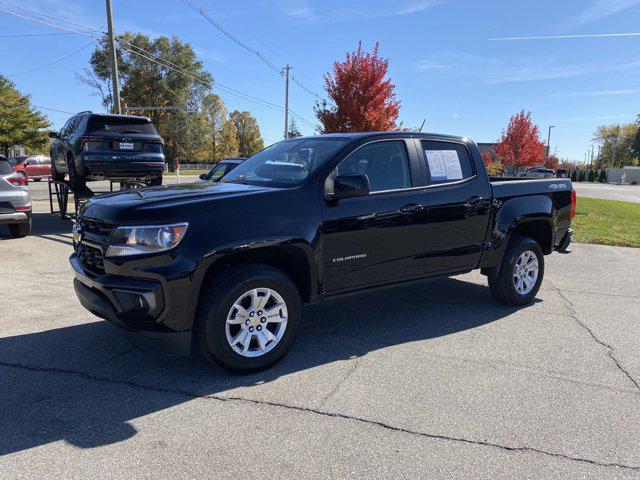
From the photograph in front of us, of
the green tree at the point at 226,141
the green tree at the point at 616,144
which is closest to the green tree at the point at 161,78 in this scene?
the green tree at the point at 226,141

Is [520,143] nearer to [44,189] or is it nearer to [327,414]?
[44,189]

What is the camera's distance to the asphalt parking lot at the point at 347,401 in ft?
8.63

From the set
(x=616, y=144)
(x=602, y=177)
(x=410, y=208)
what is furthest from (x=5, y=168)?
(x=616, y=144)

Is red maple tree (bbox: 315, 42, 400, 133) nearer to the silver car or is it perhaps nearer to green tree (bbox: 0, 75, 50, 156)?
the silver car

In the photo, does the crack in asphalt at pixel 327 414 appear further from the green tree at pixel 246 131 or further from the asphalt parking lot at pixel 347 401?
the green tree at pixel 246 131

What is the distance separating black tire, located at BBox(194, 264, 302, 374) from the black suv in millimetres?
7434

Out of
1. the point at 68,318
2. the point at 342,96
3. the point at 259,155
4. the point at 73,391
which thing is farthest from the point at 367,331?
the point at 342,96

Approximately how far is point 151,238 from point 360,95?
1691 centimetres

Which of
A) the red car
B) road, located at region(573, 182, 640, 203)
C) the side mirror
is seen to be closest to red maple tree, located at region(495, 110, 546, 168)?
road, located at region(573, 182, 640, 203)

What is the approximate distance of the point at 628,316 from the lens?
538 cm

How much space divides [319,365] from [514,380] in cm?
153

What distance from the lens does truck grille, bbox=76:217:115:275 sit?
3491 millimetres

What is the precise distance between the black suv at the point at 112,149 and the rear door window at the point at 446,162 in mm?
7216

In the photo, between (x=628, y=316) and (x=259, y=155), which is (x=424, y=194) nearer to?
(x=259, y=155)
